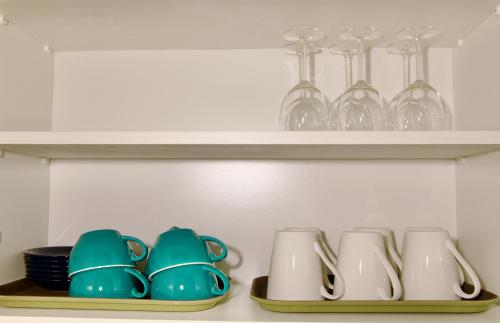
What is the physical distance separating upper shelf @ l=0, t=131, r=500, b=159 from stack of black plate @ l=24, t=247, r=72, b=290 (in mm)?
207

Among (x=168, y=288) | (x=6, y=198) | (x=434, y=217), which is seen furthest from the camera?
(x=434, y=217)

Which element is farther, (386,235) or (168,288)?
(386,235)

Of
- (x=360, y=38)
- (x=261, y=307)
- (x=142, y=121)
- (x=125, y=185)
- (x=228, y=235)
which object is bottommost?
(x=261, y=307)

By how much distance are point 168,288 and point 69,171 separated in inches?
17.6

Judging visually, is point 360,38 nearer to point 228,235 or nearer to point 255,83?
point 255,83

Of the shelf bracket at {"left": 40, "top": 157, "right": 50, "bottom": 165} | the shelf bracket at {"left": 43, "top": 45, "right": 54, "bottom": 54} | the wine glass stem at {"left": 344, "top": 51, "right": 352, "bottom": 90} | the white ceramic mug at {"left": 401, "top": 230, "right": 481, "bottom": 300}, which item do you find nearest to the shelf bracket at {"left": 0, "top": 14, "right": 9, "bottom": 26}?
the shelf bracket at {"left": 43, "top": 45, "right": 54, "bottom": 54}

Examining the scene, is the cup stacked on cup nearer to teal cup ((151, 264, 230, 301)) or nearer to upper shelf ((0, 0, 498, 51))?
teal cup ((151, 264, 230, 301))

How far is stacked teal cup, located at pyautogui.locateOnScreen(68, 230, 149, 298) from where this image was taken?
0.90 m

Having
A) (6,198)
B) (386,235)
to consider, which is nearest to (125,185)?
(6,198)

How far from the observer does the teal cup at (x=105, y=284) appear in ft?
2.95

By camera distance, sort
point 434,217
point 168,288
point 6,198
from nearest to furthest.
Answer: point 168,288, point 6,198, point 434,217

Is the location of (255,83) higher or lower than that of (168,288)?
higher

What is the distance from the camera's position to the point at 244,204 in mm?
1159

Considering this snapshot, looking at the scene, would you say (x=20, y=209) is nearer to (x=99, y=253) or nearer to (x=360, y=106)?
(x=99, y=253)
